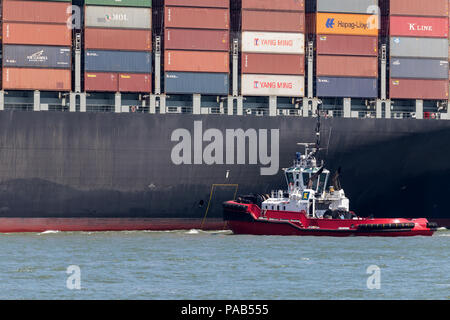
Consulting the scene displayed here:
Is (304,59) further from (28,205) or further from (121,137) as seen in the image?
(28,205)

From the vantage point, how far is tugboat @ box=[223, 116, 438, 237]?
39156 millimetres

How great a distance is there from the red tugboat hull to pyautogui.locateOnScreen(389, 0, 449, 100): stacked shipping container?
880 centimetres

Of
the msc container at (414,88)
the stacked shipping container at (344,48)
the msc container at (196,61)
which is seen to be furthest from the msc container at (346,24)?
the msc container at (196,61)

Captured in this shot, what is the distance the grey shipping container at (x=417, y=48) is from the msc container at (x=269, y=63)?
212 inches

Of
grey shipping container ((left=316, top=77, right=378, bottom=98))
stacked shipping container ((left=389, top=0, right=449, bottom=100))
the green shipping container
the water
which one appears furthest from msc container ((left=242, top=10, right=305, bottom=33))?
the water

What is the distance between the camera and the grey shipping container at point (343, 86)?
4425 centimetres

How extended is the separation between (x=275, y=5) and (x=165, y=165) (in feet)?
34.5

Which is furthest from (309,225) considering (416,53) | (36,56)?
(36,56)

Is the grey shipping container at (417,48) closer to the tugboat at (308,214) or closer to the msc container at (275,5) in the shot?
the msc container at (275,5)

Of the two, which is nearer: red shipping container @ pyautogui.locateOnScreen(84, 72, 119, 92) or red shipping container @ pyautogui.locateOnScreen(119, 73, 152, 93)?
red shipping container @ pyautogui.locateOnScreen(84, 72, 119, 92)

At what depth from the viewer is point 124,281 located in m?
24.2

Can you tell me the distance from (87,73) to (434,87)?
19.0 meters

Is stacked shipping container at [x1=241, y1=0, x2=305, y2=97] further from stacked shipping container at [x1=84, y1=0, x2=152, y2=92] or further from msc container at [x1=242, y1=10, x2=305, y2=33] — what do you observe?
stacked shipping container at [x1=84, y1=0, x2=152, y2=92]
